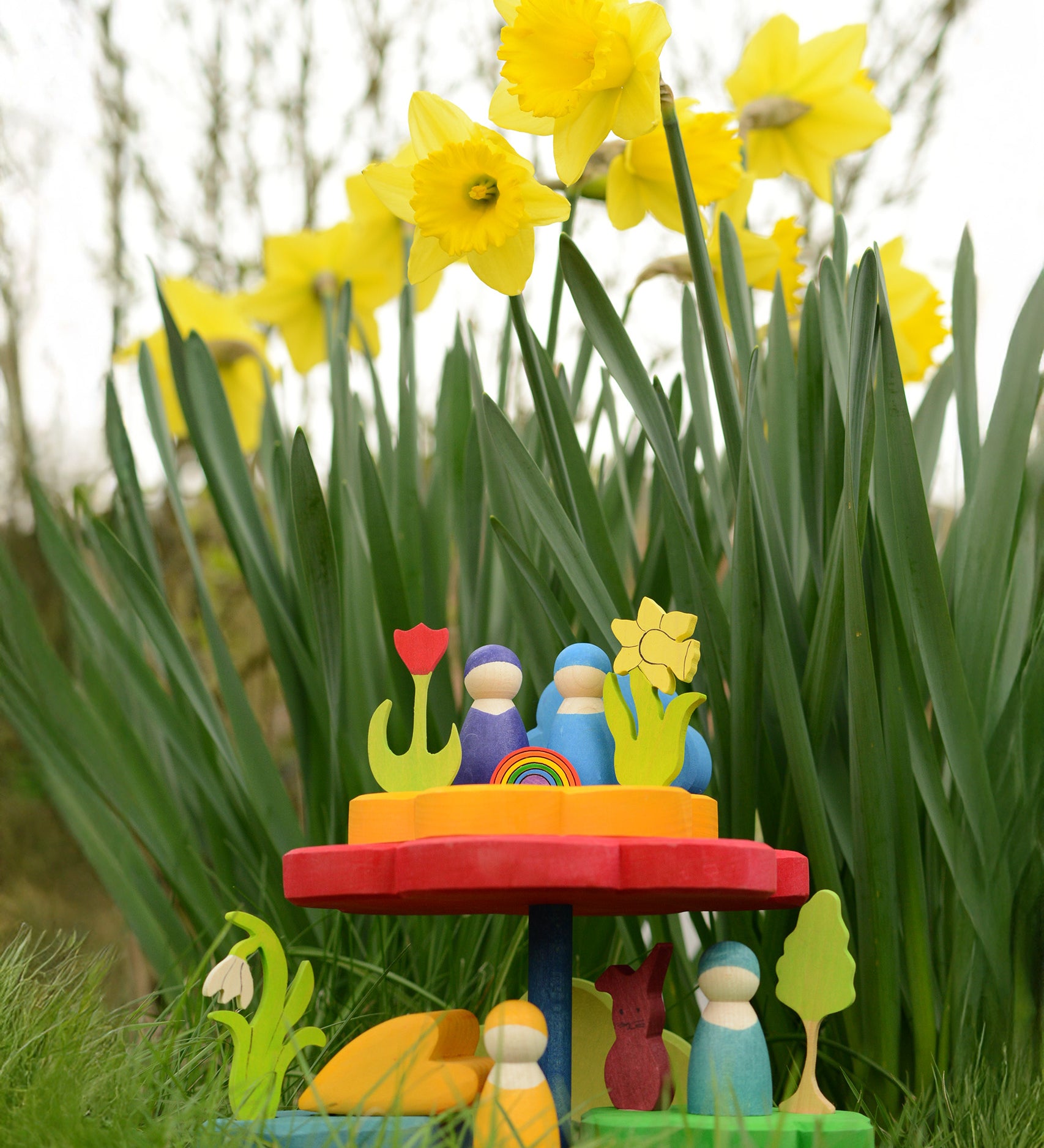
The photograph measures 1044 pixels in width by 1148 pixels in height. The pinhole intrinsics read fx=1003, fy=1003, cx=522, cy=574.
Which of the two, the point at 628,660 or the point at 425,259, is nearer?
the point at 628,660

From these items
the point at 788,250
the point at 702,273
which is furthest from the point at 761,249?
the point at 702,273

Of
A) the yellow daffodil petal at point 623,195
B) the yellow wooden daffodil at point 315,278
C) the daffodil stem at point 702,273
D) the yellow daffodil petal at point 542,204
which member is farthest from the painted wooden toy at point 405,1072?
the yellow wooden daffodil at point 315,278

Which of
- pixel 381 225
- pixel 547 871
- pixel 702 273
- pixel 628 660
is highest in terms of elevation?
pixel 381 225

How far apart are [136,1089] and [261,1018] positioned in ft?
0.25

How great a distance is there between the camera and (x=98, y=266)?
3.00 meters

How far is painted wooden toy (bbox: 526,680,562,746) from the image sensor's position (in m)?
0.70

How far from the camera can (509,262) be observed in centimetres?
76

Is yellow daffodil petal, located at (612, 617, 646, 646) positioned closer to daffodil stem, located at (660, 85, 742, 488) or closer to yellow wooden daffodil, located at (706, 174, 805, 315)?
daffodil stem, located at (660, 85, 742, 488)

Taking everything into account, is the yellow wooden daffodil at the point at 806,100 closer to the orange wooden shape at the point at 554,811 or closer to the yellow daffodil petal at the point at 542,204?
the yellow daffodil petal at the point at 542,204

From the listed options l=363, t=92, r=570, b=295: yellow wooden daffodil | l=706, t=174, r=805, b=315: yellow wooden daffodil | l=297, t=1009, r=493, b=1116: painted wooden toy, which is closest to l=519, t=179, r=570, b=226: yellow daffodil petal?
l=363, t=92, r=570, b=295: yellow wooden daffodil

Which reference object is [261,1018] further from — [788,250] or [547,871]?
[788,250]

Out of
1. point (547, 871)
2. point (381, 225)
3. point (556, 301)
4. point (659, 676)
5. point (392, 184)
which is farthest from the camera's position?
point (381, 225)

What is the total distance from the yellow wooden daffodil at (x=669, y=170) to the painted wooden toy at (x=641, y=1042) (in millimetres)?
610

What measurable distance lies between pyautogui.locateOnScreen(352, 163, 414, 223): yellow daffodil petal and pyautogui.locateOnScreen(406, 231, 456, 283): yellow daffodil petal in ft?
0.10
